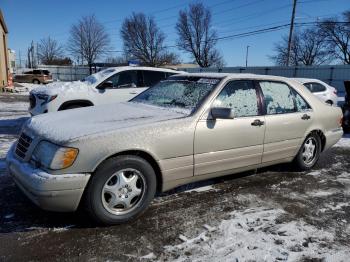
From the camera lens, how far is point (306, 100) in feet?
18.2

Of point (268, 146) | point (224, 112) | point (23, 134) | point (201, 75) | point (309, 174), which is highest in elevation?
point (201, 75)

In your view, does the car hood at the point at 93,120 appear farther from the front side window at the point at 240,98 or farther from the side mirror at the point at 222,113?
the front side window at the point at 240,98

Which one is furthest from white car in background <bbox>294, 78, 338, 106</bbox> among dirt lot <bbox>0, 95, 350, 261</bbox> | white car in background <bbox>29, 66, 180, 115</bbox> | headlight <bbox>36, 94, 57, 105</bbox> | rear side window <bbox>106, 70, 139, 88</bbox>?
headlight <bbox>36, 94, 57, 105</bbox>

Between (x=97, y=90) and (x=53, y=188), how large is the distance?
5.60 meters

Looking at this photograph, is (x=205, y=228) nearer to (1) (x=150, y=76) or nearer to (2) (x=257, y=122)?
(2) (x=257, y=122)

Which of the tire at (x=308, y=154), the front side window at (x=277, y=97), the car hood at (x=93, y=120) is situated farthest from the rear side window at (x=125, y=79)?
the tire at (x=308, y=154)

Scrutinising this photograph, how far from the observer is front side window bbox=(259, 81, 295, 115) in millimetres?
4992

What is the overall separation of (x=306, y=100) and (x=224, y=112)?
2107 mm

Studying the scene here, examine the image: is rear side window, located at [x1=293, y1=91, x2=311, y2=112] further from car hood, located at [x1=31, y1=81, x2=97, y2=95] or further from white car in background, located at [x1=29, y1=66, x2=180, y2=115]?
car hood, located at [x1=31, y1=81, x2=97, y2=95]

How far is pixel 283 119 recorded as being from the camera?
16.6 ft

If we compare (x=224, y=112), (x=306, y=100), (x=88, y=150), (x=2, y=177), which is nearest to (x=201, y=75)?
(x=224, y=112)

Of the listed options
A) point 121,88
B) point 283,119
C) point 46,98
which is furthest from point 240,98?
point 46,98

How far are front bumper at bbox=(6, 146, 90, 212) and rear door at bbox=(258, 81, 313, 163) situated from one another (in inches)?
105

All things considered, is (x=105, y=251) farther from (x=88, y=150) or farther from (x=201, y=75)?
(x=201, y=75)
